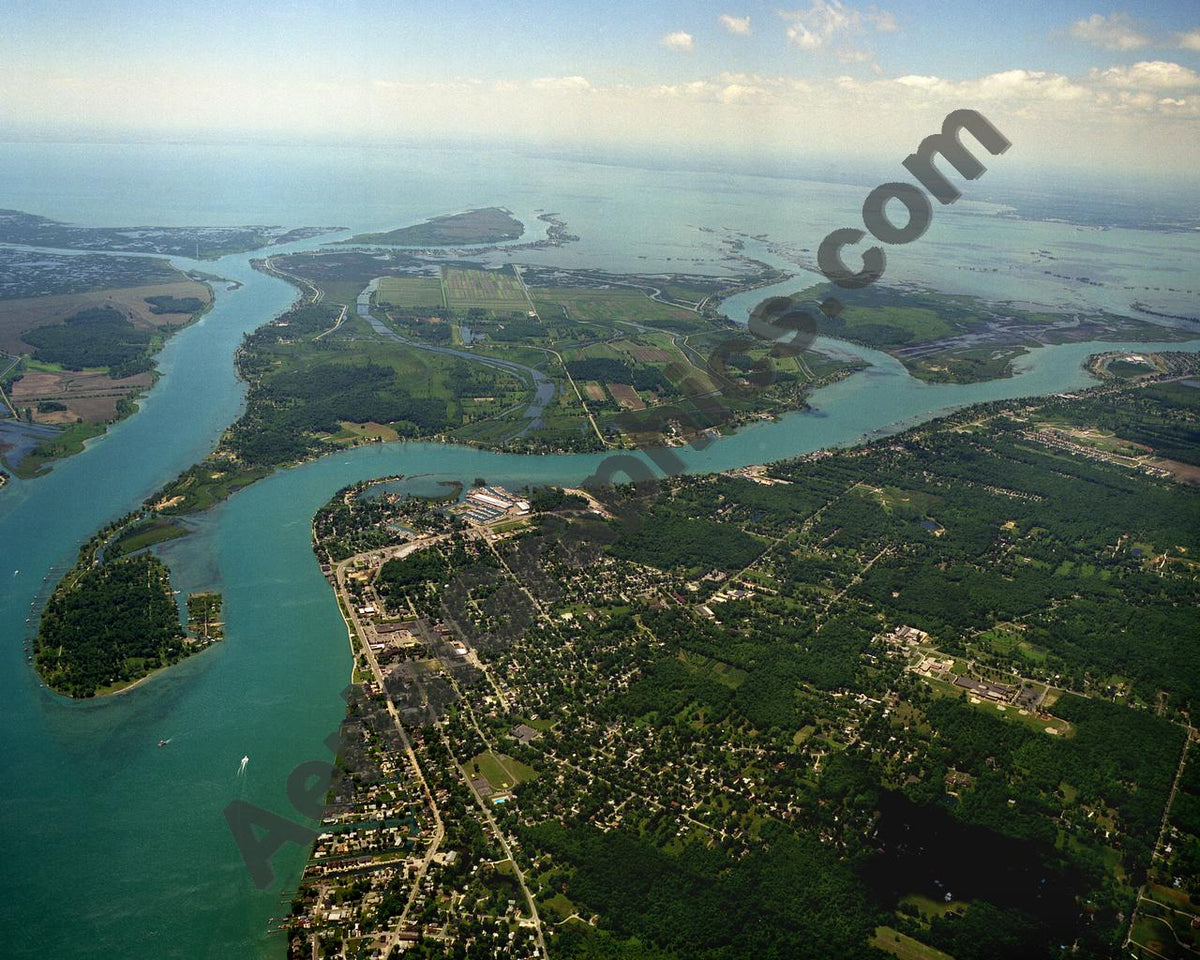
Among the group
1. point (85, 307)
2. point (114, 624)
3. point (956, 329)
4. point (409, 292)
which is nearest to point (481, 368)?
point (409, 292)

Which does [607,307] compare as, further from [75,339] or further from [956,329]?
[75,339]

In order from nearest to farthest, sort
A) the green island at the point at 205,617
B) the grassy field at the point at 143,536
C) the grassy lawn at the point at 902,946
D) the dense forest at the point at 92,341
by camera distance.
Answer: the grassy lawn at the point at 902,946 → the green island at the point at 205,617 → the grassy field at the point at 143,536 → the dense forest at the point at 92,341

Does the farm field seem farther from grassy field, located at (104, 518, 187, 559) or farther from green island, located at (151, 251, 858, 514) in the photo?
grassy field, located at (104, 518, 187, 559)

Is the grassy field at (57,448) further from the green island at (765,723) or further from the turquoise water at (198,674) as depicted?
the green island at (765,723)

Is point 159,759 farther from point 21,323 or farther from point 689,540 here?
point 21,323

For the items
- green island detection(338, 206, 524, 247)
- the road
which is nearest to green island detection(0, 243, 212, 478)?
the road

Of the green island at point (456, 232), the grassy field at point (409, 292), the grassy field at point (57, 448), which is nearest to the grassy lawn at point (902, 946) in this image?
the grassy field at point (57, 448)
